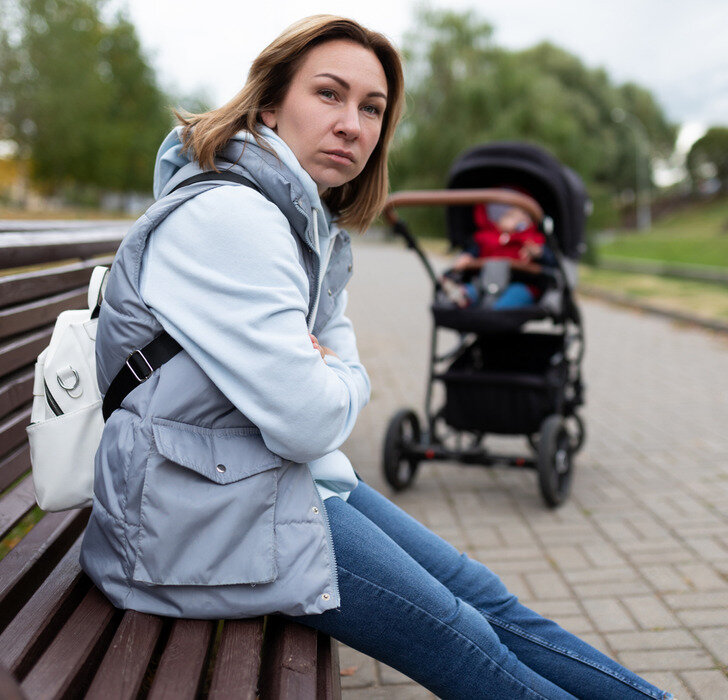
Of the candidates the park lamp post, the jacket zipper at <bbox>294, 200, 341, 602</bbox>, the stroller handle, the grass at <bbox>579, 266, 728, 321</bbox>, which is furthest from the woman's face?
the park lamp post

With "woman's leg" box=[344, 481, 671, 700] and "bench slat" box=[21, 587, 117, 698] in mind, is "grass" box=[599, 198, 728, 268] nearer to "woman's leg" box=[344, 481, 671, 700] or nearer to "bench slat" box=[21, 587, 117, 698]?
"woman's leg" box=[344, 481, 671, 700]

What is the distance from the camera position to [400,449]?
14.9 feet

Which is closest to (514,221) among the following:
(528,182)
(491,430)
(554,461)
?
(528,182)

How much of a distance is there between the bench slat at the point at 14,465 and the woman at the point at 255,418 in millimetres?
791

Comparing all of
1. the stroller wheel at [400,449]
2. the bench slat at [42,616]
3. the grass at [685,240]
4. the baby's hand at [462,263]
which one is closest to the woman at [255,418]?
the bench slat at [42,616]

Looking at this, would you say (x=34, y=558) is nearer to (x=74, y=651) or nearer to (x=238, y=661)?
(x=74, y=651)

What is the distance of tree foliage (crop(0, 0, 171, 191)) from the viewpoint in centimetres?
3288

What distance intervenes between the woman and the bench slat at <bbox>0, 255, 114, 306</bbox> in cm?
94

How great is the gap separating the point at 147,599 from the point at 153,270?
0.73 meters

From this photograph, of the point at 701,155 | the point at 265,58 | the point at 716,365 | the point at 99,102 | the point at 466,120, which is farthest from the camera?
the point at 701,155

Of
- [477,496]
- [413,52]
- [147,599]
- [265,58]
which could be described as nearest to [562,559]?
[477,496]

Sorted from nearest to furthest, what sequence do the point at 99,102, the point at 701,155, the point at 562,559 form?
the point at 562,559 → the point at 99,102 → the point at 701,155

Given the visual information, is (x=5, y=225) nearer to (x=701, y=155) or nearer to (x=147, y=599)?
(x=147, y=599)

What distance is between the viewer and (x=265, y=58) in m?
2.04
